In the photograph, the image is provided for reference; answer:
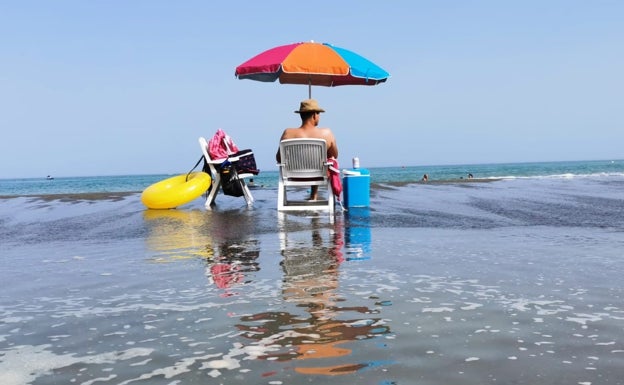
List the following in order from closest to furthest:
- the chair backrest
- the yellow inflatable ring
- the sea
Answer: the sea
the chair backrest
the yellow inflatable ring

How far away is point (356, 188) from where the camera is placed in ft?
33.8

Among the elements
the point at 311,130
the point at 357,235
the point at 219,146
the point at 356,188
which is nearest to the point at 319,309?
the point at 357,235

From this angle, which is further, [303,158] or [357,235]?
[303,158]

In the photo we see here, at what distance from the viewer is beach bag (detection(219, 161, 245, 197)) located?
10.8 metres

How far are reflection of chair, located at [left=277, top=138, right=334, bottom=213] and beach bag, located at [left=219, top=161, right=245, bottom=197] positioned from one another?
179cm

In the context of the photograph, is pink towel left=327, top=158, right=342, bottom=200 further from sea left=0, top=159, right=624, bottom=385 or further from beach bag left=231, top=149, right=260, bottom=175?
sea left=0, top=159, right=624, bottom=385

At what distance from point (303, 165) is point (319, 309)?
20.7ft

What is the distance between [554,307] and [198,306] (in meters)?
2.07

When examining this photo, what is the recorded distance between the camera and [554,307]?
122 inches

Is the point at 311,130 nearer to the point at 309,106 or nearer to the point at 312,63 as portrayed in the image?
the point at 309,106

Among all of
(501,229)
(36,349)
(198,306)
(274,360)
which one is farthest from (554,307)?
(501,229)

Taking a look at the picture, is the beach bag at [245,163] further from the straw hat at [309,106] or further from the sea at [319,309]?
the sea at [319,309]

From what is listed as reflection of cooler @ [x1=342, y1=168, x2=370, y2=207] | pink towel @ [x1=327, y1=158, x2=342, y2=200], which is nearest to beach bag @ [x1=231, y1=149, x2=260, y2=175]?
reflection of cooler @ [x1=342, y1=168, x2=370, y2=207]

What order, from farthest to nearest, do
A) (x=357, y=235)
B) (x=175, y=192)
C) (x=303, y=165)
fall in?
1. (x=175, y=192)
2. (x=303, y=165)
3. (x=357, y=235)
